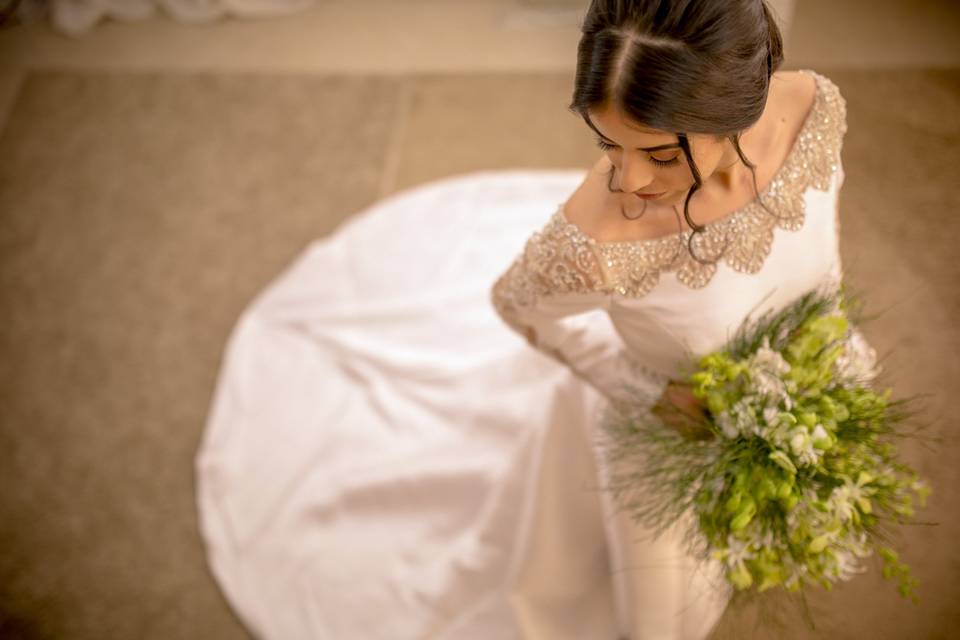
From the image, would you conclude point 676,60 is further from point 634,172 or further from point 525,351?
point 525,351

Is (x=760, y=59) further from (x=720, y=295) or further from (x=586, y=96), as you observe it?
(x=720, y=295)

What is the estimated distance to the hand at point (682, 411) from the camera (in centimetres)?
110

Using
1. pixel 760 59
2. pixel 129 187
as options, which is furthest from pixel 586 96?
pixel 129 187

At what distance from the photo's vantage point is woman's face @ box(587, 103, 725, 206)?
894 mm

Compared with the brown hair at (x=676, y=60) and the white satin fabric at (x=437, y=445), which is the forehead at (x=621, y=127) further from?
the white satin fabric at (x=437, y=445)

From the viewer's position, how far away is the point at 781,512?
0.98 metres

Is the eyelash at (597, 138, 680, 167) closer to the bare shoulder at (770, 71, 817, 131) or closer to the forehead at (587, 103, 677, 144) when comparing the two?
the forehead at (587, 103, 677, 144)

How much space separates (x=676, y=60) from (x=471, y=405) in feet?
3.61

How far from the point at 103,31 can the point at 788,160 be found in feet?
10.3

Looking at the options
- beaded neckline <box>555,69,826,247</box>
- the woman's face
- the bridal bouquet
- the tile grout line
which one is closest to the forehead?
the woman's face

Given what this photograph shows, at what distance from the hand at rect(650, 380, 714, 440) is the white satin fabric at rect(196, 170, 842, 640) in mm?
54

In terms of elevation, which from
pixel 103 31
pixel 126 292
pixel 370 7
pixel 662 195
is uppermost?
pixel 662 195

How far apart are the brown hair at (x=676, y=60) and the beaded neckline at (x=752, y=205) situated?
0.21 m

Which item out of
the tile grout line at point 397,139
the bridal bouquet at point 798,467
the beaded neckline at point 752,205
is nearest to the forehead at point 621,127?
the beaded neckline at point 752,205
